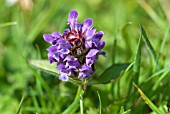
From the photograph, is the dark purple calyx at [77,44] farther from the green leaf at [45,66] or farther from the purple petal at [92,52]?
the green leaf at [45,66]

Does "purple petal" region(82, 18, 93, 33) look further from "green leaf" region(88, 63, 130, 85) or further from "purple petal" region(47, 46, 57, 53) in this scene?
"green leaf" region(88, 63, 130, 85)

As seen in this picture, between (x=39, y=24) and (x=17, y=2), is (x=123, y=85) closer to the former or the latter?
(x=39, y=24)

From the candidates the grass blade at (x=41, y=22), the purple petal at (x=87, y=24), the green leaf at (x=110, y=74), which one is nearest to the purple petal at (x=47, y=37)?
the purple petal at (x=87, y=24)

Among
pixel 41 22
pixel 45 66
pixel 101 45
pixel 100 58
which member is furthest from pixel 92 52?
pixel 41 22

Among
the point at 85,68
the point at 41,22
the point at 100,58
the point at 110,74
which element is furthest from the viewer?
the point at 41,22

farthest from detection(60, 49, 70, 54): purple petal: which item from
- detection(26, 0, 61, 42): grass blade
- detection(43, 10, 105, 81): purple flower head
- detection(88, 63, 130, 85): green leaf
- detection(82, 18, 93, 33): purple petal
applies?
detection(26, 0, 61, 42): grass blade

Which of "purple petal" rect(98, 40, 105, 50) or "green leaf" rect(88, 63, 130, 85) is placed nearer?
"purple petal" rect(98, 40, 105, 50)

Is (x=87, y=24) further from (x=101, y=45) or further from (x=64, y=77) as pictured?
(x=64, y=77)
